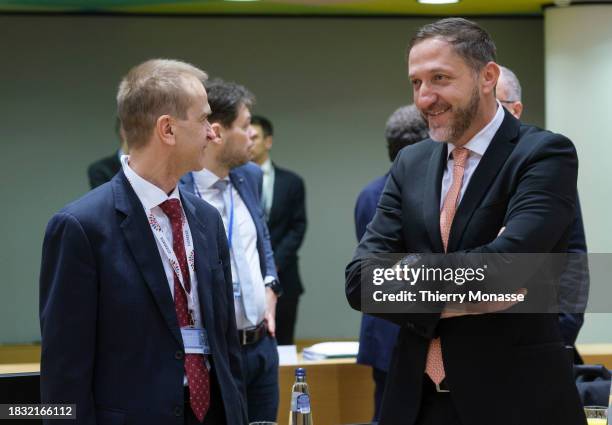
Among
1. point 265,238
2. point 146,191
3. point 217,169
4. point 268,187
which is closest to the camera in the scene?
point 146,191

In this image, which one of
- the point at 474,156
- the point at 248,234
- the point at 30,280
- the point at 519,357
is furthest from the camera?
the point at 30,280

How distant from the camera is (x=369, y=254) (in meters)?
2.76

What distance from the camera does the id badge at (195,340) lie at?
2.65 m

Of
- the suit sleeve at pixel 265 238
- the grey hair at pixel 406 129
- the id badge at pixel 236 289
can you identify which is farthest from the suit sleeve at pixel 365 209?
the id badge at pixel 236 289

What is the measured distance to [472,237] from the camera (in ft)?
8.34

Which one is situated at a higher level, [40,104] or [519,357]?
[40,104]

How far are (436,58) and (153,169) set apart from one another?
2.68 feet

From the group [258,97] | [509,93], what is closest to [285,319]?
[258,97]

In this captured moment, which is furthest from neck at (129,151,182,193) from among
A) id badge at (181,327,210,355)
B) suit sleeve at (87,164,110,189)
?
suit sleeve at (87,164,110,189)

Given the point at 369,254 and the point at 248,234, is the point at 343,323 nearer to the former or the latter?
the point at 248,234

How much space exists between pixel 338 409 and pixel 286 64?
471cm

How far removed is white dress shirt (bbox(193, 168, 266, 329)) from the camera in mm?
3963

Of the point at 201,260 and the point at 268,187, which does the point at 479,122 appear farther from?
the point at 268,187

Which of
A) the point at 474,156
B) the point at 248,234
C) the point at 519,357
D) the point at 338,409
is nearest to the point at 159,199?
the point at 474,156
